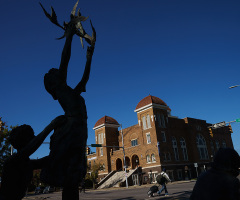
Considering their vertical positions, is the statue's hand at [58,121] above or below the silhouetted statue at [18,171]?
above

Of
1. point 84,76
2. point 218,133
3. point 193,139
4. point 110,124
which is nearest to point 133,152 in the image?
point 110,124

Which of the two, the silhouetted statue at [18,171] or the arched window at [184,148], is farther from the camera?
the arched window at [184,148]

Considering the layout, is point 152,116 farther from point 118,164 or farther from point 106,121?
point 118,164

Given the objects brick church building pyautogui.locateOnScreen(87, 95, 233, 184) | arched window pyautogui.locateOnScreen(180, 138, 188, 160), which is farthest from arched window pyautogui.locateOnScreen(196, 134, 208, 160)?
arched window pyautogui.locateOnScreen(180, 138, 188, 160)

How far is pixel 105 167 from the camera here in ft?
156

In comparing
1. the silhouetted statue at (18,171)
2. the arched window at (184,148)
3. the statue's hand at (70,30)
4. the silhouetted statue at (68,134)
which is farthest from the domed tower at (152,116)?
the silhouetted statue at (18,171)

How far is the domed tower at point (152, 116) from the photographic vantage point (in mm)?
41250

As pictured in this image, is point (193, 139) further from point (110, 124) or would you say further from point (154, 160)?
point (110, 124)

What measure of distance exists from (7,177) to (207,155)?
52126 mm

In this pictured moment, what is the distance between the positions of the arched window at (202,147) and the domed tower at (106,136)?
58.9 ft

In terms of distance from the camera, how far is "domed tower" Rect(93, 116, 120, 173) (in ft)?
158

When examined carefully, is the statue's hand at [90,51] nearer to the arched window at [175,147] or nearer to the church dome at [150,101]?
the church dome at [150,101]

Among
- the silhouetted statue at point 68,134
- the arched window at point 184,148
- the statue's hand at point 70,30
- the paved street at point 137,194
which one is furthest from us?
the arched window at point 184,148

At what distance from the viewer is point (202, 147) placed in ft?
160
